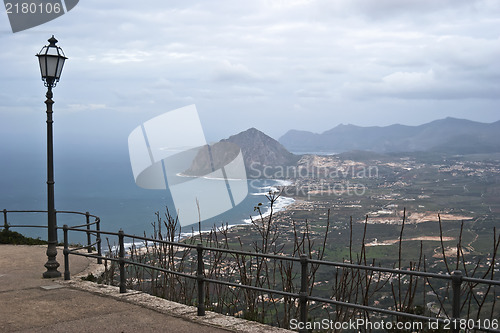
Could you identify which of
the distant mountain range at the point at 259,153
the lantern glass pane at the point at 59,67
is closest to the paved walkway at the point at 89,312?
the lantern glass pane at the point at 59,67

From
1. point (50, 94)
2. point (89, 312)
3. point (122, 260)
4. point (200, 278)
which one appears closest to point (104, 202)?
point (50, 94)

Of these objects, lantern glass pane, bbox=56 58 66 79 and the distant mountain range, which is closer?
lantern glass pane, bbox=56 58 66 79

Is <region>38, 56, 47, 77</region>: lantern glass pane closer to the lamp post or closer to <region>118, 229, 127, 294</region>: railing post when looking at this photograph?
the lamp post

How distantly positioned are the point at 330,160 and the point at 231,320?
17468 cm

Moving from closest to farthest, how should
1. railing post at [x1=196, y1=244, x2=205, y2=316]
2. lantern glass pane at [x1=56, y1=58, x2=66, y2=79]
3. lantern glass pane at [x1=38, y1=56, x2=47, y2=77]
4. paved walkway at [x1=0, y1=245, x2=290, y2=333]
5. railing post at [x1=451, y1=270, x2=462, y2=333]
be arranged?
1. railing post at [x1=451, y1=270, x2=462, y2=333]
2. paved walkway at [x1=0, y1=245, x2=290, y2=333]
3. railing post at [x1=196, y1=244, x2=205, y2=316]
4. lantern glass pane at [x1=38, y1=56, x2=47, y2=77]
5. lantern glass pane at [x1=56, y1=58, x2=66, y2=79]

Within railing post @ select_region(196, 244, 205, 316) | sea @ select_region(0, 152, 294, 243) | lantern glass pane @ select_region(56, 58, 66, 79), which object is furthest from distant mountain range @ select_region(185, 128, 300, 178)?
railing post @ select_region(196, 244, 205, 316)

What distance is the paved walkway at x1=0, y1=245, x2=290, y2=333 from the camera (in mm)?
5801

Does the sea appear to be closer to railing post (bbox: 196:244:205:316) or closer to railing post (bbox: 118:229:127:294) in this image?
railing post (bbox: 118:229:127:294)

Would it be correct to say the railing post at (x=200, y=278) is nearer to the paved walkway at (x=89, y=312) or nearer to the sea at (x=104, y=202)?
the paved walkway at (x=89, y=312)

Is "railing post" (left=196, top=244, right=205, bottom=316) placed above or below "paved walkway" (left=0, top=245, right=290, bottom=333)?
above

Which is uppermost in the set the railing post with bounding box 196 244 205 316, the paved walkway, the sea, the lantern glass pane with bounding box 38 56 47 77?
the lantern glass pane with bounding box 38 56 47 77

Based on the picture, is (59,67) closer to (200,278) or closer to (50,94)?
(50,94)

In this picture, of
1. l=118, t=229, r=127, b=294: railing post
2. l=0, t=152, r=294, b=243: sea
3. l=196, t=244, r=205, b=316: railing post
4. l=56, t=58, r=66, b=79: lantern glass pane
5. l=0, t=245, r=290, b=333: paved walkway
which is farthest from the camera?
l=0, t=152, r=294, b=243: sea

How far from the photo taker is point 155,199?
142 m
